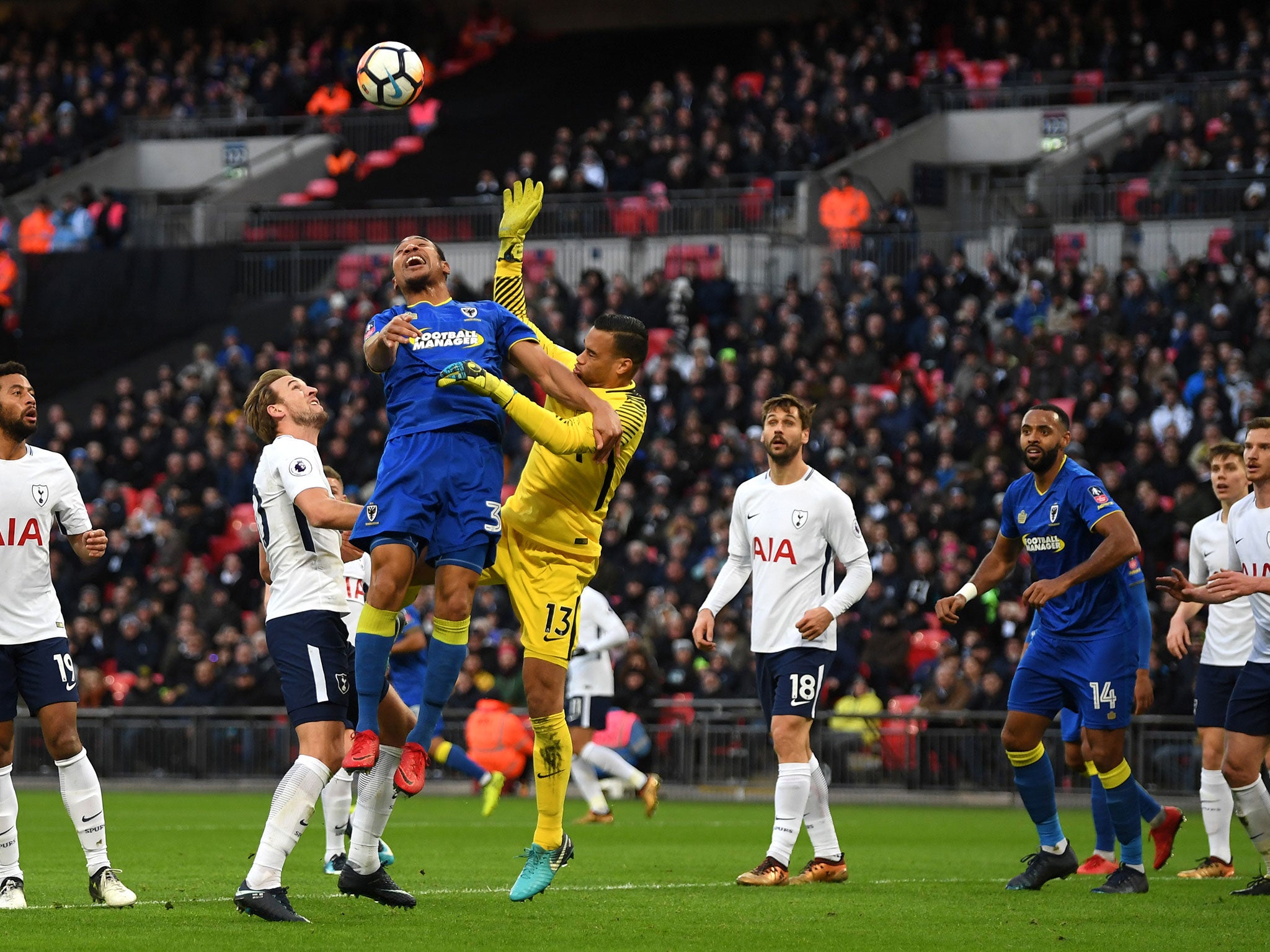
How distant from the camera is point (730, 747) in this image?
21500 millimetres

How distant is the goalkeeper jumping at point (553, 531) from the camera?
9.26 meters

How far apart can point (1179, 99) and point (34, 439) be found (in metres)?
19.3

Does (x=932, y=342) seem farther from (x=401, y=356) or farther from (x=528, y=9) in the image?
(x=528, y=9)

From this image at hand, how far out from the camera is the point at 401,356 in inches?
356

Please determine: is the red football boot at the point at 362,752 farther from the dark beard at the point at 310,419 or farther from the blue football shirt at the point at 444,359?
the dark beard at the point at 310,419

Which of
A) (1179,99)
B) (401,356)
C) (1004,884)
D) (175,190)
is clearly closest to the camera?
(401,356)

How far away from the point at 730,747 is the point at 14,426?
44.0 feet

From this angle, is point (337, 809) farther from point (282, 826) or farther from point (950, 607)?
point (950, 607)

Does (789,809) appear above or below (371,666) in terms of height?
below

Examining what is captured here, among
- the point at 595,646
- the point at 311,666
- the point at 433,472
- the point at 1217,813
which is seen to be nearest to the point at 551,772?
the point at 311,666

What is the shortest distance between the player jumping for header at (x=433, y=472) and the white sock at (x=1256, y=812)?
→ 177 inches

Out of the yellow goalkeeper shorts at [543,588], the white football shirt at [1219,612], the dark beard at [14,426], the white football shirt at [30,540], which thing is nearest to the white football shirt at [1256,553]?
the white football shirt at [1219,612]

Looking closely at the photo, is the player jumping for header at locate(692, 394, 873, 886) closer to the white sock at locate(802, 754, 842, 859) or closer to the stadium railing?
the white sock at locate(802, 754, 842, 859)

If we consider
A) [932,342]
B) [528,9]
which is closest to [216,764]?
[932,342]
